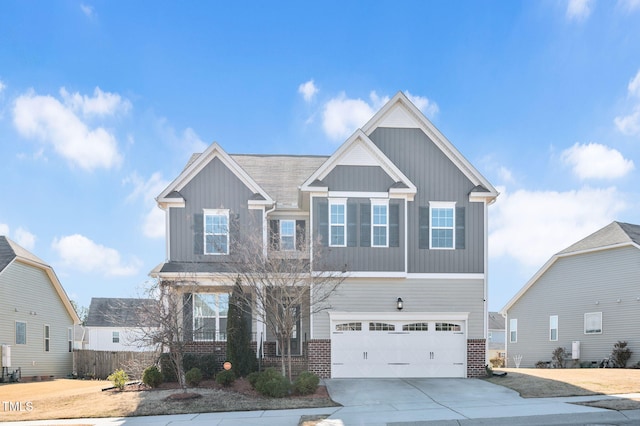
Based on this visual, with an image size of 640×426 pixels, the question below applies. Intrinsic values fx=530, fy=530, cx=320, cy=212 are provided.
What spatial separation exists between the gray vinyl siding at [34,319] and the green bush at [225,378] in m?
13.2

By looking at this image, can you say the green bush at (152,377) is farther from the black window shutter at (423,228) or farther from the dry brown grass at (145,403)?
the black window shutter at (423,228)

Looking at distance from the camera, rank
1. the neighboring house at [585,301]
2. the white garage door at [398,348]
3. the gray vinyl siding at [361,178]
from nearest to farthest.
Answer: the white garage door at [398,348], the gray vinyl siding at [361,178], the neighboring house at [585,301]

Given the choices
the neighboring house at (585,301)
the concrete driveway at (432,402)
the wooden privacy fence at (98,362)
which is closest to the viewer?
the concrete driveway at (432,402)

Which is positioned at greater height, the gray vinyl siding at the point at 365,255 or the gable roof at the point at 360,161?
the gable roof at the point at 360,161

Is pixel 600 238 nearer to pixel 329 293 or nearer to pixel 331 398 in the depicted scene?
pixel 329 293

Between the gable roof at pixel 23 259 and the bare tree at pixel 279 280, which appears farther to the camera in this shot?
the gable roof at pixel 23 259

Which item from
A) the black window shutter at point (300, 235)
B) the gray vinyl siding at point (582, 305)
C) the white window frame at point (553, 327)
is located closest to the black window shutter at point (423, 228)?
the black window shutter at point (300, 235)

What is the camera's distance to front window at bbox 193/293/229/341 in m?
19.9

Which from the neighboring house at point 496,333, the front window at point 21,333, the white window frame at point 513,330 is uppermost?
the front window at point 21,333

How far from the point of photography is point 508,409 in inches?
525

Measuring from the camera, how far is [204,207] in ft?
67.6

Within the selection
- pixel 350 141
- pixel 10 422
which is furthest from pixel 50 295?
pixel 350 141

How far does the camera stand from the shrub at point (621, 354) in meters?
24.4

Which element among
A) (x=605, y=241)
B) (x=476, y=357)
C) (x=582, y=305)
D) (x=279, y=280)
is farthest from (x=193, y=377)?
(x=605, y=241)
